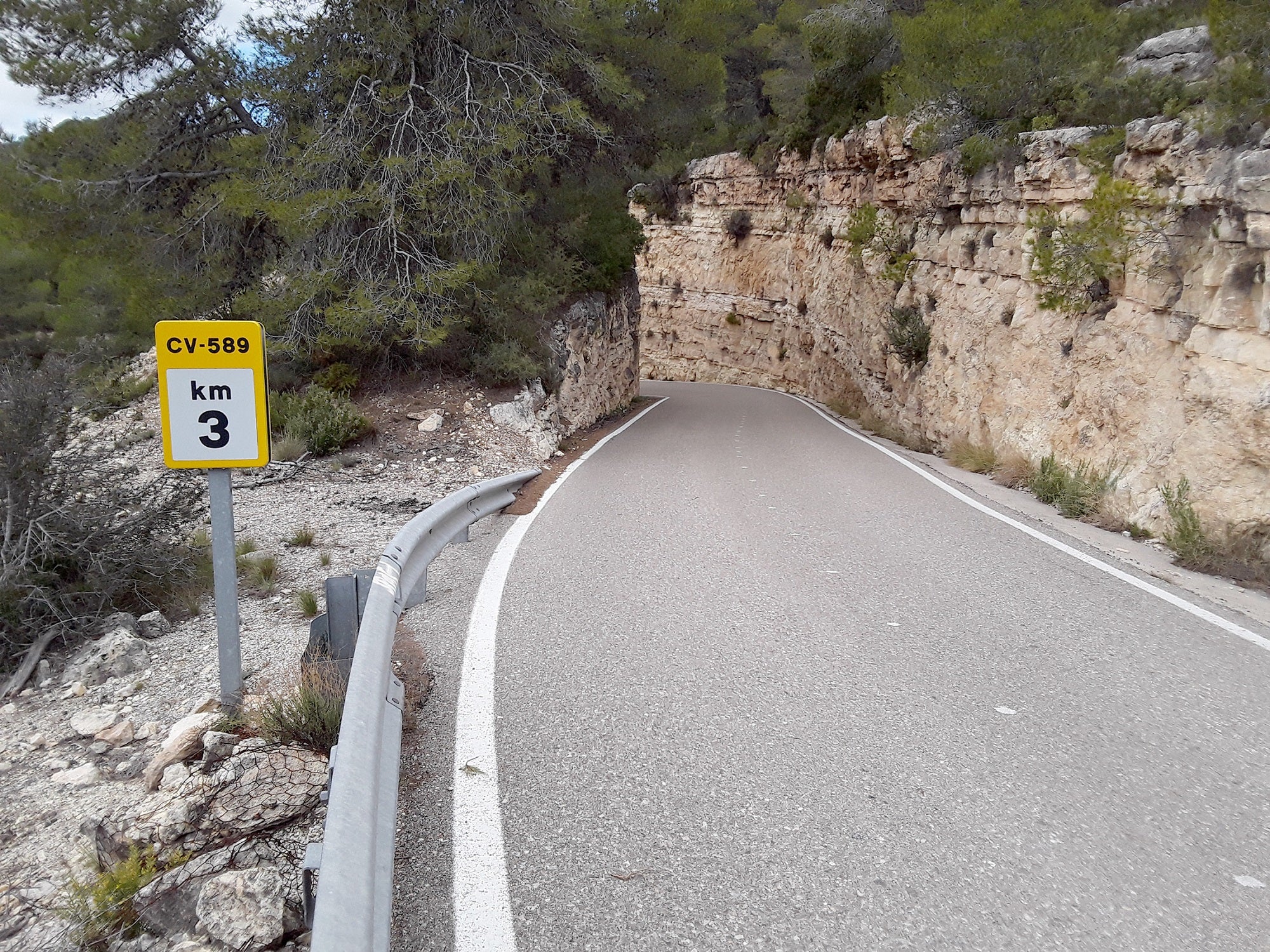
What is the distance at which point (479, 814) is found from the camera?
3410 mm

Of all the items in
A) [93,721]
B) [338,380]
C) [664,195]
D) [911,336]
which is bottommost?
[93,721]

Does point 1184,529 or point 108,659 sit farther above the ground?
point 1184,529

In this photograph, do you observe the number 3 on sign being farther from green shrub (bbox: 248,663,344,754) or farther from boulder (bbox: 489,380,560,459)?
boulder (bbox: 489,380,560,459)

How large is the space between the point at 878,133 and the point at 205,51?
14.1 metres

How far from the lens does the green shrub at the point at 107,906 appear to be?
288cm

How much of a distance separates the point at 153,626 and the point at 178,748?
2.17m

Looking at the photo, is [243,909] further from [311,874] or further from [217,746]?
[217,746]

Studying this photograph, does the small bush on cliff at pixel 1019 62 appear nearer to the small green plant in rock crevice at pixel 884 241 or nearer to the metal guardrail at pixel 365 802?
the small green plant in rock crevice at pixel 884 241

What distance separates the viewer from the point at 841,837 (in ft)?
10.8

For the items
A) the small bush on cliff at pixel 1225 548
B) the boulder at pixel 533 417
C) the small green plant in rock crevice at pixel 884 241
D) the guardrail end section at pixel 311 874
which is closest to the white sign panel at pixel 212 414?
the guardrail end section at pixel 311 874

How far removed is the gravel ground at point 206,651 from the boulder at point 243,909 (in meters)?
0.69

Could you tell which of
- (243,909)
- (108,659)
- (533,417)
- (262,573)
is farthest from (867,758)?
(533,417)

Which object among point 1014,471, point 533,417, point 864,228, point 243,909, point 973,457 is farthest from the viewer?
point 864,228

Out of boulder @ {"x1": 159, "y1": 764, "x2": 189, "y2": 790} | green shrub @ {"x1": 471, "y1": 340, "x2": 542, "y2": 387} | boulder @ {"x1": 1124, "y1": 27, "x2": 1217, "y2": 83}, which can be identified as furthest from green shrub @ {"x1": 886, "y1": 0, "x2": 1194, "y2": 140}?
boulder @ {"x1": 159, "y1": 764, "x2": 189, "y2": 790}
